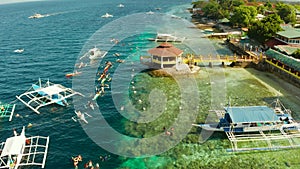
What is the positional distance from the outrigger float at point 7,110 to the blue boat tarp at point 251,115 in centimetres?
3718

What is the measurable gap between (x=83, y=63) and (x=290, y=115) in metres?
53.6

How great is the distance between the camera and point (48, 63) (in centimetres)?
7425

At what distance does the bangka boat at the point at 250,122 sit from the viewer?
3594cm

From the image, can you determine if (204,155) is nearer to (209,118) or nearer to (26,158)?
(209,118)

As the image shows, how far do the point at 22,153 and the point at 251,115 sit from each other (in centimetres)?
3238

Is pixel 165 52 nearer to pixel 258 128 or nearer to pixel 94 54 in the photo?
pixel 94 54

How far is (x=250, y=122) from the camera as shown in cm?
3566

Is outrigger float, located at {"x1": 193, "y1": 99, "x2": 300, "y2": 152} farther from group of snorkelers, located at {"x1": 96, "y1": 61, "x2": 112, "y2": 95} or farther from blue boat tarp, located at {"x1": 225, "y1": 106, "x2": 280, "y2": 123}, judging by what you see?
group of snorkelers, located at {"x1": 96, "y1": 61, "x2": 112, "y2": 95}

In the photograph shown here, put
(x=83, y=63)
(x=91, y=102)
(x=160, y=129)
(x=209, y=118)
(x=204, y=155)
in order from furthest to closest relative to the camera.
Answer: (x=83, y=63) → (x=91, y=102) → (x=209, y=118) → (x=160, y=129) → (x=204, y=155)

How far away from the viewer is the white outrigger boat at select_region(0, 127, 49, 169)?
31156mm

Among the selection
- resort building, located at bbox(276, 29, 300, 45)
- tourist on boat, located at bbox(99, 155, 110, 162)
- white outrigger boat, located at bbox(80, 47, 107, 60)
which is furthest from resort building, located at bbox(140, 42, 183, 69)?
tourist on boat, located at bbox(99, 155, 110, 162)

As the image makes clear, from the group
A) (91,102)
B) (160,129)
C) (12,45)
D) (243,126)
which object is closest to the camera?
(243,126)

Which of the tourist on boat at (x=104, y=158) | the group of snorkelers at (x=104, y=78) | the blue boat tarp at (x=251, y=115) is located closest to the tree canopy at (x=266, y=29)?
the blue boat tarp at (x=251, y=115)

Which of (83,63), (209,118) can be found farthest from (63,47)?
(209,118)
